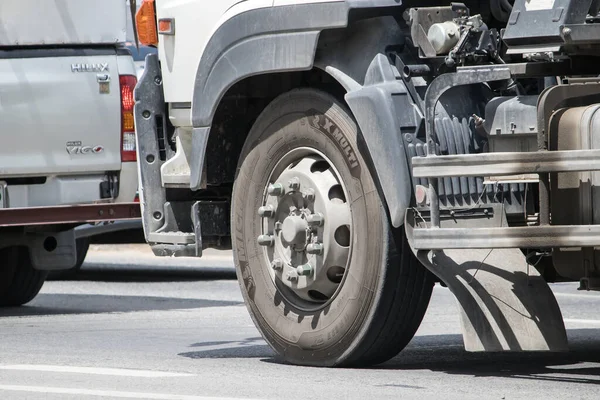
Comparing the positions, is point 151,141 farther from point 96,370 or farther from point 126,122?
point 126,122

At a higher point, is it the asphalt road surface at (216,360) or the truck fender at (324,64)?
the truck fender at (324,64)

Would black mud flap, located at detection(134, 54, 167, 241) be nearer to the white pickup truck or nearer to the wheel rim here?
the wheel rim

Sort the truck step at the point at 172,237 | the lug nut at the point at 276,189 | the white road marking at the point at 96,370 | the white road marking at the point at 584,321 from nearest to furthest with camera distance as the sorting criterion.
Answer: the white road marking at the point at 96,370
the lug nut at the point at 276,189
the truck step at the point at 172,237
the white road marking at the point at 584,321

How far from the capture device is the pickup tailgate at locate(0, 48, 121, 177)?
10867 mm

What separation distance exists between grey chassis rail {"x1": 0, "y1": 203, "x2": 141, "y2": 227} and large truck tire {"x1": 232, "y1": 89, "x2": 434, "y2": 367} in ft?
11.0

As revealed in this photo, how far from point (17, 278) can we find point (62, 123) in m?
1.49

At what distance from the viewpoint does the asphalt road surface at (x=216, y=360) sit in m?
6.48

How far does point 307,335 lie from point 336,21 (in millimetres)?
1467

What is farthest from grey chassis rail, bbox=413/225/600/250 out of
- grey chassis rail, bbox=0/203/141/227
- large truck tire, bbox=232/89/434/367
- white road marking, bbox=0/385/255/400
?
grey chassis rail, bbox=0/203/141/227

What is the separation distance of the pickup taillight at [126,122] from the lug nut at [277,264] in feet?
13.5

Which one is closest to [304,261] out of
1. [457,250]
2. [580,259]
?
[457,250]

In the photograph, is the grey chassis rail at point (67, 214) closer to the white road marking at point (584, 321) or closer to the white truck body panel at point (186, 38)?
the white truck body panel at point (186, 38)

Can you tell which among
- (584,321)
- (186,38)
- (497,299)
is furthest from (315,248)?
(584,321)

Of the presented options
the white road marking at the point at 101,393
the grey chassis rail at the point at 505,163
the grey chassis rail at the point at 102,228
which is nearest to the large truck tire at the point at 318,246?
the grey chassis rail at the point at 505,163
